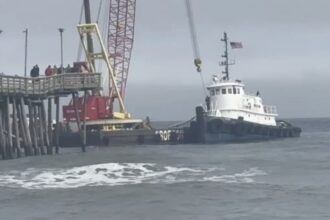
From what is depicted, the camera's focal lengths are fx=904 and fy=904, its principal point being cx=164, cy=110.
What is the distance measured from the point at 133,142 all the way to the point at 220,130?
9.76 metres

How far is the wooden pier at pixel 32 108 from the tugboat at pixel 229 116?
18605 millimetres

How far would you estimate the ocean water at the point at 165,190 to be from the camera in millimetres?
31797

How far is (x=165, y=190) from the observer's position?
38156mm

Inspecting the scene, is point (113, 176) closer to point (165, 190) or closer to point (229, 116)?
point (165, 190)

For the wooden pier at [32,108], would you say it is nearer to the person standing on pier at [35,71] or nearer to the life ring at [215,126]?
the person standing on pier at [35,71]

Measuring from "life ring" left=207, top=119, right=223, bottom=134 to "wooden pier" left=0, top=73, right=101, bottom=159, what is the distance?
18446 mm

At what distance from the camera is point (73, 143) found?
85.4 m

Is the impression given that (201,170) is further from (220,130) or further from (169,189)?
(220,130)

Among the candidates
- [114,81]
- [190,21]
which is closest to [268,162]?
[114,81]

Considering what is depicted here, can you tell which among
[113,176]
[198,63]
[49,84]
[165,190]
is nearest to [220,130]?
[198,63]

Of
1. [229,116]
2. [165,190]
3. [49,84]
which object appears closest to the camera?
[165,190]

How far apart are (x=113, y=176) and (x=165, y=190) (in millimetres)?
6663

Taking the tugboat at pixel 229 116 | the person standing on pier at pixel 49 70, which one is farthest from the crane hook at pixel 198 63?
the person standing on pier at pixel 49 70

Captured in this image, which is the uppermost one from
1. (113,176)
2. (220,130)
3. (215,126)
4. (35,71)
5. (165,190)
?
(35,71)
